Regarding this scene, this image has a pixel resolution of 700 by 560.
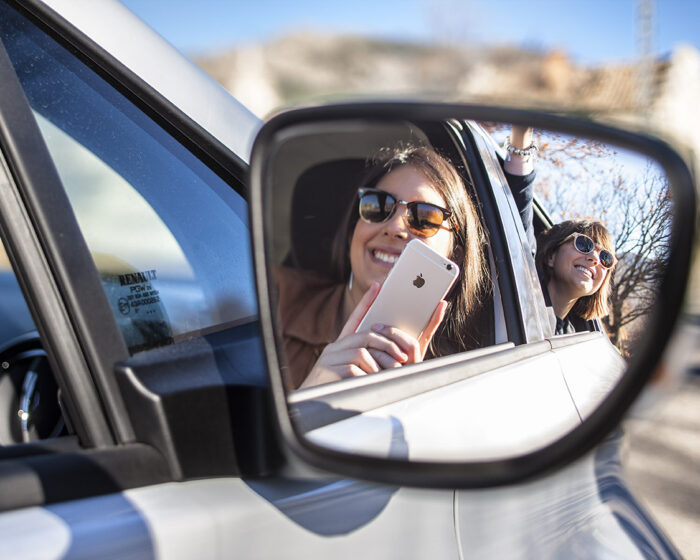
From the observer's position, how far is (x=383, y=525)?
1316 mm

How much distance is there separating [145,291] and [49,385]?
3.68 feet

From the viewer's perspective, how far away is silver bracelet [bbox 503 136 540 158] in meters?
1.43

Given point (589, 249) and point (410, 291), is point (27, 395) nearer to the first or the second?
point (410, 291)

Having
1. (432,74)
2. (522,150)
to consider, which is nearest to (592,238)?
(522,150)

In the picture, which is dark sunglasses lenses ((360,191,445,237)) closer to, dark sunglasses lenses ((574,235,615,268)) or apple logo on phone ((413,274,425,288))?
apple logo on phone ((413,274,425,288))

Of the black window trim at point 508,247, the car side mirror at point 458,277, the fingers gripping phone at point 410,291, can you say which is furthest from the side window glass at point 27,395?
the black window trim at point 508,247

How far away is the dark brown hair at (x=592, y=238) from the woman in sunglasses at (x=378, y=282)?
0.18m

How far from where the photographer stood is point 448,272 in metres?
1.34

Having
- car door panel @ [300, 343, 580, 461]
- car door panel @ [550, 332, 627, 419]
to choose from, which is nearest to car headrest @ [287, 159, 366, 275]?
car door panel @ [300, 343, 580, 461]

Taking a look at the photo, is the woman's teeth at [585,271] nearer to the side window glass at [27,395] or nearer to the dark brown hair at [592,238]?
the dark brown hair at [592,238]

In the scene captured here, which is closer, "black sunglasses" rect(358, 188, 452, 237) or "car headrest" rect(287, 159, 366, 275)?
"black sunglasses" rect(358, 188, 452, 237)

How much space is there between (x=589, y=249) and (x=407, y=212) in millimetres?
380

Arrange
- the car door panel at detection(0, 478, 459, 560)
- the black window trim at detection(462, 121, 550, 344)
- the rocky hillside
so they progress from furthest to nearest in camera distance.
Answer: the rocky hillside → the black window trim at detection(462, 121, 550, 344) → the car door panel at detection(0, 478, 459, 560)

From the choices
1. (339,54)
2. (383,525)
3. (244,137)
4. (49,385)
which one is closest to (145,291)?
(244,137)
